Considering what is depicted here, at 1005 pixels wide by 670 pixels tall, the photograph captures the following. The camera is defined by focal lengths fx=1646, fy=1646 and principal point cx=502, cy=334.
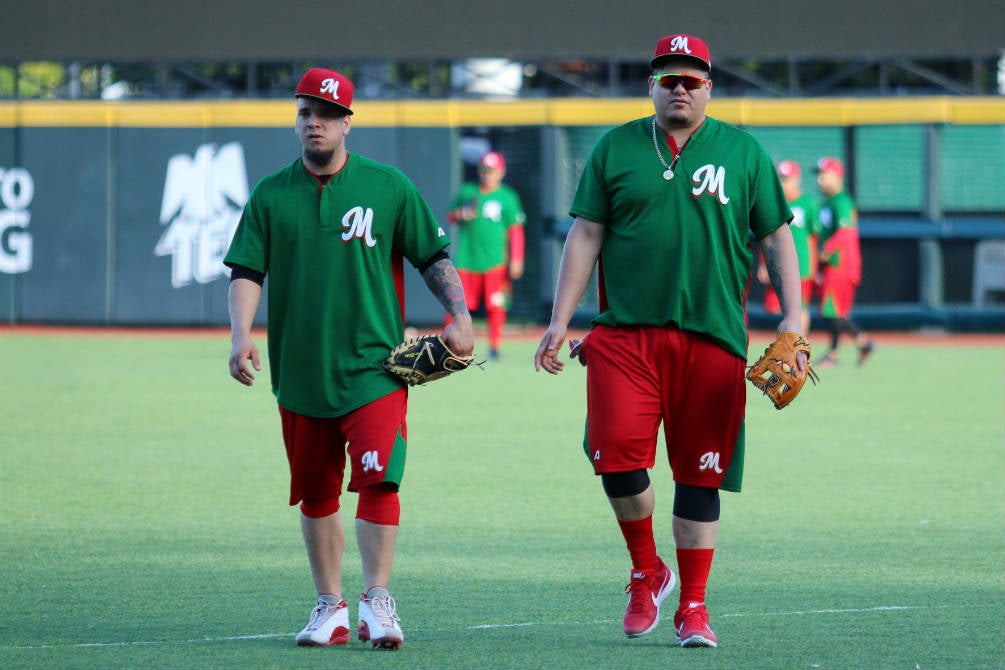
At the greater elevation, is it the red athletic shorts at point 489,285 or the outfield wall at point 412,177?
the outfield wall at point 412,177

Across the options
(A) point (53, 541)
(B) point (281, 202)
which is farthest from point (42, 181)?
(B) point (281, 202)

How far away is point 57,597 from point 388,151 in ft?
59.3

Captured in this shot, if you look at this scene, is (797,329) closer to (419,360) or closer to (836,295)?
(419,360)

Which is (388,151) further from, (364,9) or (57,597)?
(57,597)

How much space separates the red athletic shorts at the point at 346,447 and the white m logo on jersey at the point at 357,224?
563mm

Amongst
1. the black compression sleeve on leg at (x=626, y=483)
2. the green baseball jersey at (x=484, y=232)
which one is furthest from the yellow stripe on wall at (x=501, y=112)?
the black compression sleeve on leg at (x=626, y=483)

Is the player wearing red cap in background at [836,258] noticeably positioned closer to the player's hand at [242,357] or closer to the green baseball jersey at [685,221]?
the green baseball jersey at [685,221]

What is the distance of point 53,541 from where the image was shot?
7.85 m

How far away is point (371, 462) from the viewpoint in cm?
561

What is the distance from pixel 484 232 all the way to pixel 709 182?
12.8m

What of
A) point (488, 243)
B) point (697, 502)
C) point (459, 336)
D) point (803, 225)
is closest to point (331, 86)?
point (459, 336)

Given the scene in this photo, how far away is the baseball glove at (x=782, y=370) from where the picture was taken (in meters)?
5.91

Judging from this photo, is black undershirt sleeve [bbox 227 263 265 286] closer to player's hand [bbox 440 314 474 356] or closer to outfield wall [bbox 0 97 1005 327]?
player's hand [bbox 440 314 474 356]

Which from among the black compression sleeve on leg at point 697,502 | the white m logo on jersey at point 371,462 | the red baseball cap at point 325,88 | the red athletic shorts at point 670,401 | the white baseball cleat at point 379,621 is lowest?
the white baseball cleat at point 379,621
